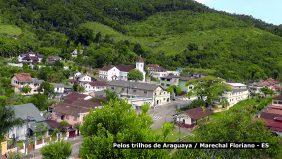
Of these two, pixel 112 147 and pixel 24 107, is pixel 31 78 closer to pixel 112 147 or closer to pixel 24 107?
pixel 24 107

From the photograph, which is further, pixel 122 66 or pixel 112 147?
pixel 122 66

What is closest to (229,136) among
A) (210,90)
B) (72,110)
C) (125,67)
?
(72,110)

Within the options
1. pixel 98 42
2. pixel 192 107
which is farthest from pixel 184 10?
pixel 192 107

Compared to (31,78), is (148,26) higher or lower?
higher

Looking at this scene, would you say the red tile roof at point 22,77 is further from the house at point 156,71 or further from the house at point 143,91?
the house at point 156,71

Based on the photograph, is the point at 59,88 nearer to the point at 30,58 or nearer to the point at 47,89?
the point at 47,89

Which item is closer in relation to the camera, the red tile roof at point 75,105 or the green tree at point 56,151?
the green tree at point 56,151

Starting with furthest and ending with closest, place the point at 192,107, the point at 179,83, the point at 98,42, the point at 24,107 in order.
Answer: the point at 98,42, the point at 179,83, the point at 192,107, the point at 24,107

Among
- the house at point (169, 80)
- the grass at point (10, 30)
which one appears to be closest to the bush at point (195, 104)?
the house at point (169, 80)
